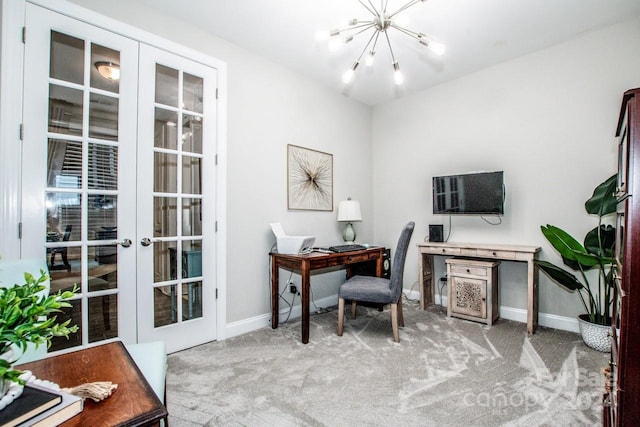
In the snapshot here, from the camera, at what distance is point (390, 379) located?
2.00 m

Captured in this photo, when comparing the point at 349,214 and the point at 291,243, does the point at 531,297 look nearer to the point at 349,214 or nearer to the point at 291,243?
the point at 349,214

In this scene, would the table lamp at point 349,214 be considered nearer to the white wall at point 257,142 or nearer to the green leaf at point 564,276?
the white wall at point 257,142

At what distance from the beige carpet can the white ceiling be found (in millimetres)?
2647

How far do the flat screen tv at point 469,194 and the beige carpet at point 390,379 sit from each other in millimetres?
1199

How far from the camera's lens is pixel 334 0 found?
2.25 metres

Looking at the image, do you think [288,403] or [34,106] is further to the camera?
[34,106]

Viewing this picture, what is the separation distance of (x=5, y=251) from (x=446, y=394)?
109 inches

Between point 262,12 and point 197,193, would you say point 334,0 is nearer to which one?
point 262,12

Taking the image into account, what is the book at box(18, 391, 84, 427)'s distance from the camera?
66cm

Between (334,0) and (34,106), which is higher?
(334,0)

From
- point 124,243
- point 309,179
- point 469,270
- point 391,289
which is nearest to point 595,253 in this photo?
point 469,270

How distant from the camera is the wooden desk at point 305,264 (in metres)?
2.58

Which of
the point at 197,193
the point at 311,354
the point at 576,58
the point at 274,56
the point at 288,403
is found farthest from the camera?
the point at 274,56

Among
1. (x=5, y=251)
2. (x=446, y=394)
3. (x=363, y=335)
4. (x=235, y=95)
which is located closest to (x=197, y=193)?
(x=235, y=95)
